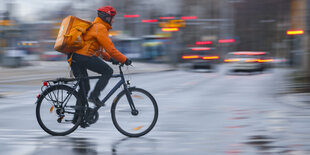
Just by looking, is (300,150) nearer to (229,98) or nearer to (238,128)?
(238,128)

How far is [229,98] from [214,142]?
671 cm

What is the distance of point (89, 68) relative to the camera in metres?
6.80

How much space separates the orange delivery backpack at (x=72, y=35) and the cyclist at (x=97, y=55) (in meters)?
0.09

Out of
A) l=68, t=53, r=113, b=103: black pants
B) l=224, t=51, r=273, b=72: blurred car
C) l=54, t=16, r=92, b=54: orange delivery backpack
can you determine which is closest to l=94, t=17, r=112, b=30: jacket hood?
l=54, t=16, r=92, b=54: orange delivery backpack

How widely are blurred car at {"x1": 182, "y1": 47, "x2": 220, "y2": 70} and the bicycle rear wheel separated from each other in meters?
24.5

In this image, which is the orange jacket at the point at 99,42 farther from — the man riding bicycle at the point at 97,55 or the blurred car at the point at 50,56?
the blurred car at the point at 50,56

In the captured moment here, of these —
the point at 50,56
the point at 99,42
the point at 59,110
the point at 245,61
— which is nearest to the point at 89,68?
the point at 99,42

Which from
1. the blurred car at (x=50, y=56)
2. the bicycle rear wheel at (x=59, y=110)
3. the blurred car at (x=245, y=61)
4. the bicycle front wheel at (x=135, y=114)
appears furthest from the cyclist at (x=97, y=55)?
the blurred car at (x=50, y=56)

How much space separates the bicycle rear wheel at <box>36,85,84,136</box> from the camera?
6.86m

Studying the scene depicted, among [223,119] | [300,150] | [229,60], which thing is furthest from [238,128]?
[229,60]

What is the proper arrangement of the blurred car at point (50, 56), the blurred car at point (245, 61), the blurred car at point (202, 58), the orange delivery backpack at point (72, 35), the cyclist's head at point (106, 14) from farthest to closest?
the blurred car at point (50, 56) → the blurred car at point (202, 58) → the blurred car at point (245, 61) → the cyclist's head at point (106, 14) → the orange delivery backpack at point (72, 35)

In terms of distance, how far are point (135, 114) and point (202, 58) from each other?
80.7 ft

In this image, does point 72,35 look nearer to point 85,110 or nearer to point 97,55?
point 97,55

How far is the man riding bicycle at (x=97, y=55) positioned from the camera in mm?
6594
